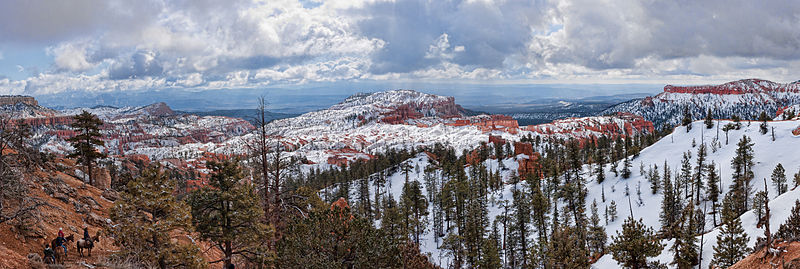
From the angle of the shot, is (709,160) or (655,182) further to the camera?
(709,160)

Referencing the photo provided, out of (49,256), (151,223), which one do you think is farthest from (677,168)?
(49,256)

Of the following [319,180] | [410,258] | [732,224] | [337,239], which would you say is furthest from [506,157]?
[337,239]

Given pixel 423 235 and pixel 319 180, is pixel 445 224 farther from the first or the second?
pixel 319 180

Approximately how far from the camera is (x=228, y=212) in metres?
17.7

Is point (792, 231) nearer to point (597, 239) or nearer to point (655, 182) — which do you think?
point (597, 239)

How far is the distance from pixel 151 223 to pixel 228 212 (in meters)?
3.06

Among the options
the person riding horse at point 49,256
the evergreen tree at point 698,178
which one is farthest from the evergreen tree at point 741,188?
the person riding horse at point 49,256

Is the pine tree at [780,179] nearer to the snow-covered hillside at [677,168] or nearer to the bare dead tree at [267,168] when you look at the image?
the snow-covered hillside at [677,168]

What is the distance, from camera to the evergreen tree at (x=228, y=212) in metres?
17.6

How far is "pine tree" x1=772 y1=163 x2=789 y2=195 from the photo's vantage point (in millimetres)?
60263

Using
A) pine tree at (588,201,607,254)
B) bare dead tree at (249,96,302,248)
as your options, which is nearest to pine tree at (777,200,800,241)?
bare dead tree at (249,96,302,248)

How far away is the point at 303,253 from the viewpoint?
18.7 m

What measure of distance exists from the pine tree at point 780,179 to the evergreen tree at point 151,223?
8121cm

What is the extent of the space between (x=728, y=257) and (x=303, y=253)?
3730cm
